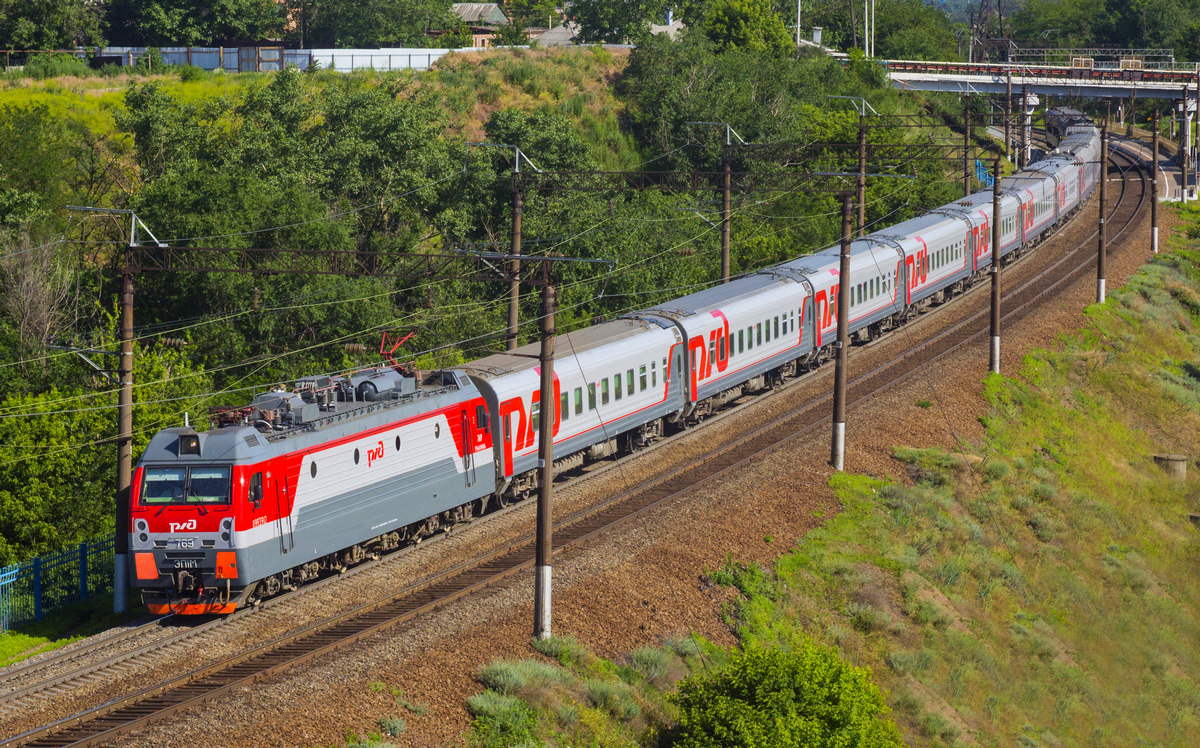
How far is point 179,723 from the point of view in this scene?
19.0m

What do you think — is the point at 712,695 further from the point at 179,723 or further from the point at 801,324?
the point at 801,324

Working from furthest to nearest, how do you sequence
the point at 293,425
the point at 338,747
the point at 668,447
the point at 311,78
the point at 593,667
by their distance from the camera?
the point at 311,78 < the point at 668,447 < the point at 293,425 < the point at 593,667 < the point at 338,747

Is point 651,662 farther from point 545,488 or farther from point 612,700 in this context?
point 545,488

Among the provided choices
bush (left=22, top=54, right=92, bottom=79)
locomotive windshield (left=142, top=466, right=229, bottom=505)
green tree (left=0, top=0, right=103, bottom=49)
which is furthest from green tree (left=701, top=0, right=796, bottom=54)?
locomotive windshield (left=142, top=466, right=229, bottom=505)

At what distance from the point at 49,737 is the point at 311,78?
215ft

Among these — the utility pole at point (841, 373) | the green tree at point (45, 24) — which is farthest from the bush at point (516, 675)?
Answer: the green tree at point (45, 24)

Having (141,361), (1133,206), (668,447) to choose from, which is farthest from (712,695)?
(1133,206)

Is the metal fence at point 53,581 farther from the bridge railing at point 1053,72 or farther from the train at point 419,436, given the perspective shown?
the bridge railing at point 1053,72

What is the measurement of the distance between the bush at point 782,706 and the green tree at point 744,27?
9621 centimetres

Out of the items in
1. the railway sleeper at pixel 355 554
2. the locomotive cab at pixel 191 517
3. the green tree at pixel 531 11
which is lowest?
the railway sleeper at pixel 355 554

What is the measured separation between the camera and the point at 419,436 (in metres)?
28.4

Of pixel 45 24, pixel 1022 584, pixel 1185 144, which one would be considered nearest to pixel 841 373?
pixel 1022 584

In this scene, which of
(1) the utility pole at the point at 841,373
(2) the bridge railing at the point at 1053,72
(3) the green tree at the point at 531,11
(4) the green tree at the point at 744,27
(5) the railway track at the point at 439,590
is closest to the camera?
(5) the railway track at the point at 439,590

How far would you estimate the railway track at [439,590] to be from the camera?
1967cm
